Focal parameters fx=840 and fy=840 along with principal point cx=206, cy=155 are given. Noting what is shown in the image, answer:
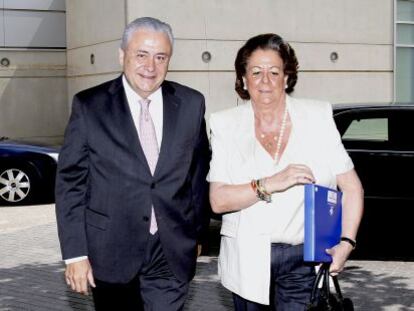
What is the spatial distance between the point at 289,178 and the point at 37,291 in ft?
15.5

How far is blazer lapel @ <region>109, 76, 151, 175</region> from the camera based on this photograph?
3.73 meters

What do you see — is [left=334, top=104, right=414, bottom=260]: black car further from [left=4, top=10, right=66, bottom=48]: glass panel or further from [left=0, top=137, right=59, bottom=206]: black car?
[left=4, top=10, right=66, bottom=48]: glass panel

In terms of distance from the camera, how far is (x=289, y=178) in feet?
11.0

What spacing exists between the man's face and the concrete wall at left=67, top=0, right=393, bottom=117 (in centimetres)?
1550

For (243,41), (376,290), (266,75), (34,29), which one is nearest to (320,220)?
(266,75)

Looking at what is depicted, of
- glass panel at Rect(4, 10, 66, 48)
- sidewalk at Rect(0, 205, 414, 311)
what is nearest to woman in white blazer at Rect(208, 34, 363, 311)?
sidewalk at Rect(0, 205, 414, 311)

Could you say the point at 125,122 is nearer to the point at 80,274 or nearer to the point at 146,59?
the point at 146,59

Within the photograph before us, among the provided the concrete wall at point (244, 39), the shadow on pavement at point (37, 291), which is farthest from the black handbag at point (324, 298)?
the concrete wall at point (244, 39)

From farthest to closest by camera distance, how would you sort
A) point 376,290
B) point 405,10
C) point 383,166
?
point 405,10
point 383,166
point 376,290

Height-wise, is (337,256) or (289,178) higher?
(289,178)

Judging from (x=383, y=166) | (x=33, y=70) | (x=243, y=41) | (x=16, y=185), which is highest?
(x=243, y=41)

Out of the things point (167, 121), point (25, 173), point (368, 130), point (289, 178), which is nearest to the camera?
point (289, 178)

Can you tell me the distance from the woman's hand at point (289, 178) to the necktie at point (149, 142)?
2.00 feet

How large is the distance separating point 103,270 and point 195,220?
48 cm
